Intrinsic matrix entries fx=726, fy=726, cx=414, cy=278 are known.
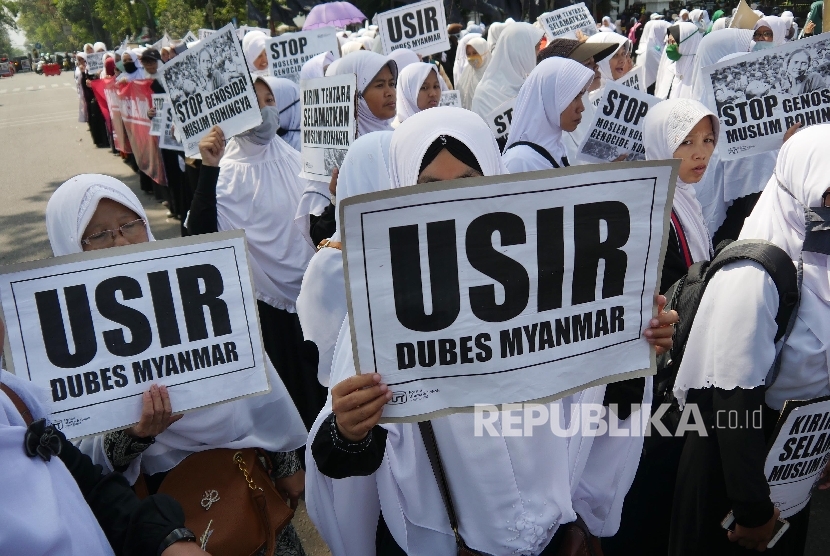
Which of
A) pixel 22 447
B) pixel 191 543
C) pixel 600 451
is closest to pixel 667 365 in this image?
pixel 600 451

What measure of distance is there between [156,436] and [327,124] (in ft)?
7.61

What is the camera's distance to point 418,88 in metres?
5.59

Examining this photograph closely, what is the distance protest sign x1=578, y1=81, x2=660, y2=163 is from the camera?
13.9 ft

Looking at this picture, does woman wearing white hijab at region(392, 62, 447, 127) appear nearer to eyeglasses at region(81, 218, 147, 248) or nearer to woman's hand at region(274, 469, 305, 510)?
eyeglasses at region(81, 218, 147, 248)

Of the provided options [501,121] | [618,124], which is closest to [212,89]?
[501,121]

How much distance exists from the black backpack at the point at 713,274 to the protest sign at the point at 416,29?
19.1ft

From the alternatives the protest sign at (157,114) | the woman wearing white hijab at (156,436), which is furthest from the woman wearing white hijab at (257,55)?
the woman wearing white hijab at (156,436)

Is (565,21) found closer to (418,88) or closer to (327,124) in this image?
(418,88)

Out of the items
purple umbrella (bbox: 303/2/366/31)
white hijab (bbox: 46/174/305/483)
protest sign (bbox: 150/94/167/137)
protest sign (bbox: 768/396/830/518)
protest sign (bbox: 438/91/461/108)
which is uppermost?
purple umbrella (bbox: 303/2/366/31)

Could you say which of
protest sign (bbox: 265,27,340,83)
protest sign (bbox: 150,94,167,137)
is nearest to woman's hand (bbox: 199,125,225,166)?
protest sign (bbox: 265,27,340,83)

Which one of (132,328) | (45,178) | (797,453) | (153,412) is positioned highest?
(45,178)

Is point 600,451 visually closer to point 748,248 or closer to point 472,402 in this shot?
point 472,402

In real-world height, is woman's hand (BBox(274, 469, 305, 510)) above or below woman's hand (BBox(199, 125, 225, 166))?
below

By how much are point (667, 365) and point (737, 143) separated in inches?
84.5
